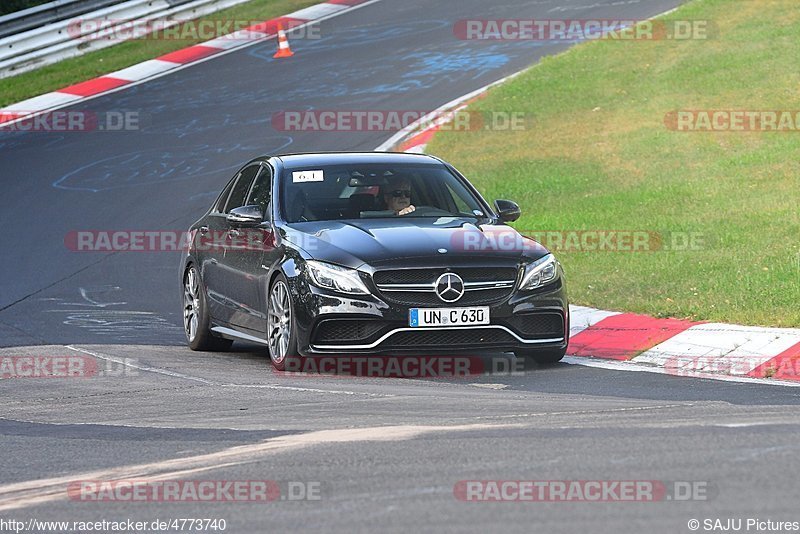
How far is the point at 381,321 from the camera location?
9.79 meters

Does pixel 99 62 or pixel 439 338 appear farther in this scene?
pixel 99 62

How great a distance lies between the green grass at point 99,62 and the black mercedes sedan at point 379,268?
622 inches

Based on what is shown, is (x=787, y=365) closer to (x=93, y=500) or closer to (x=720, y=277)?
(x=720, y=277)

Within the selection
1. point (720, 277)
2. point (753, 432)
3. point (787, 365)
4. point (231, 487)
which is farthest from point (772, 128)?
point (231, 487)

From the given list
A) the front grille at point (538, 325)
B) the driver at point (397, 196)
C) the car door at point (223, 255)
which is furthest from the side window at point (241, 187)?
the front grille at point (538, 325)

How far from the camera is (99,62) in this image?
28.5 metres

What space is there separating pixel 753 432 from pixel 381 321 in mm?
3729

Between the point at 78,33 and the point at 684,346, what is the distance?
826 inches

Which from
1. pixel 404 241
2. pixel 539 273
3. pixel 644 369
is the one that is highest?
pixel 404 241

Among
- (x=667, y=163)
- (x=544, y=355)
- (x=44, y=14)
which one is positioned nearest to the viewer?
(x=544, y=355)

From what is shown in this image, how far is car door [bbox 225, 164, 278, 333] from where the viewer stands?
1077cm

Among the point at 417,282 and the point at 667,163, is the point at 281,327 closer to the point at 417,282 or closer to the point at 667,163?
the point at 417,282

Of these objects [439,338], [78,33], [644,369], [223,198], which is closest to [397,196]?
[439,338]

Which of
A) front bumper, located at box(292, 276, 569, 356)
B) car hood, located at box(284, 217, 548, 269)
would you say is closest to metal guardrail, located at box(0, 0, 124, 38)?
car hood, located at box(284, 217, 548, 269)
